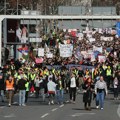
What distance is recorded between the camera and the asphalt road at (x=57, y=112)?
2700 cm

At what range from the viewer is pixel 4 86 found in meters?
34.5

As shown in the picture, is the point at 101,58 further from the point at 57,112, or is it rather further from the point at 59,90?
the point at 57,112

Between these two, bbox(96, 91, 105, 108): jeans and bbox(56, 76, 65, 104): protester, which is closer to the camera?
bbox(96, 91, 105, 108): jeans

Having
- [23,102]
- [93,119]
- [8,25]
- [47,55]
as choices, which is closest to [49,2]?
[8,25]

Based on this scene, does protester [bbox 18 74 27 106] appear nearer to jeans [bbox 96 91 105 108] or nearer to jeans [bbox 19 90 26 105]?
jeans [bbox 19 90 26 105]

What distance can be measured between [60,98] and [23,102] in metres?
1.90

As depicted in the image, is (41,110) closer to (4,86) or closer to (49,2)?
(4,86)

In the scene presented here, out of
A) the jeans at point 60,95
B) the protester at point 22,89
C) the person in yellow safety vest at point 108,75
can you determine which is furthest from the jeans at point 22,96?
the person in yellow safety vest at point 108,75

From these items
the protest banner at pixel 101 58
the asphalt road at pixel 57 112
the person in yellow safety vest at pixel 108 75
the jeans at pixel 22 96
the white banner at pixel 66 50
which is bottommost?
the asphalt road at pixel 57 112

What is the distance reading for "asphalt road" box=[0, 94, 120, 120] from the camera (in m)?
27.0

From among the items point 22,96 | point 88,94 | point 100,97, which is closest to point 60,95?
point 22,96

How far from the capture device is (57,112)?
1157 inches

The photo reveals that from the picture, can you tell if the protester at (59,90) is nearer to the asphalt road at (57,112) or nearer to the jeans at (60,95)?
the jeans at (60,95)

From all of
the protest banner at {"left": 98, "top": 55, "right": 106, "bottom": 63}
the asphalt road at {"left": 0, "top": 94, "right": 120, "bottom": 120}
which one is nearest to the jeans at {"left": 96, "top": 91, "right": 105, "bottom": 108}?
the asphalt road at {"left": 0, "top": 94, "right": 120, "bottom": 120}
